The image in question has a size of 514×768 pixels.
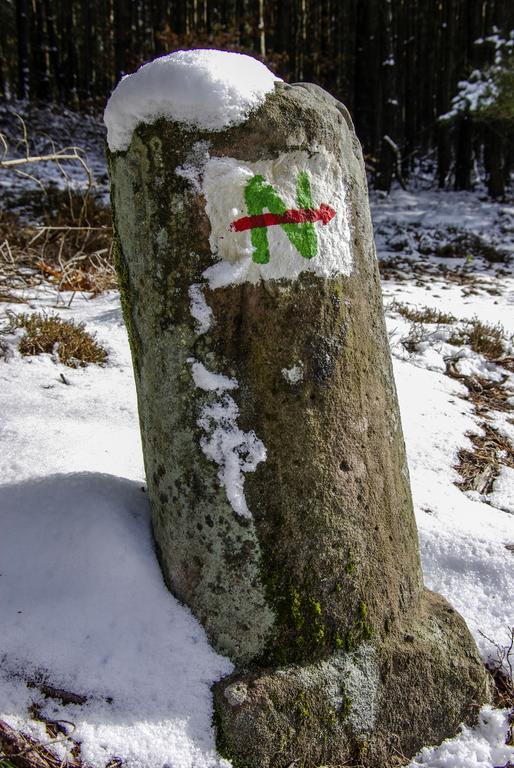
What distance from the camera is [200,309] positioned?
146 centimetres

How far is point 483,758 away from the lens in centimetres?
153

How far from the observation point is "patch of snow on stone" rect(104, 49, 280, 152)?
1396 millimetres

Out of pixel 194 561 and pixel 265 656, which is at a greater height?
pixel 194 561

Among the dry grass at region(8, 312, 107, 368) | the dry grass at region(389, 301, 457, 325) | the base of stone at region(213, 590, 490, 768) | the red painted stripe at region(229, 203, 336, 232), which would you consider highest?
the red painted stripe at region(229, 203, 336, 232)

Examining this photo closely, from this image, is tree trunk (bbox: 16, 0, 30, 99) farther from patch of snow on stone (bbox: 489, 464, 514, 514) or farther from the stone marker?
the stone marker

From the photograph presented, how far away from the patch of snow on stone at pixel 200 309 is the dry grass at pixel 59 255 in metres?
2.89

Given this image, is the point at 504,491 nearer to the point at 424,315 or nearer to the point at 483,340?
the point at 483,340

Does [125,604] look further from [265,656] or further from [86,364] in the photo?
[86,364]

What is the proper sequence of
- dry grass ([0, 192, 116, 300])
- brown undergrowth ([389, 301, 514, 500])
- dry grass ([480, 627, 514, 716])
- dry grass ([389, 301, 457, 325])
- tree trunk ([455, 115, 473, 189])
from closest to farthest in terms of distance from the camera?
dry grass ([480, 627, 514, 716])
brown undergrowth ([389, 301, 514, 500])
dry grass ([0, 192, 116, 300])
dry grass ([389, 301, 457, 325])
tree trunk ([455, 115, 473, 189])

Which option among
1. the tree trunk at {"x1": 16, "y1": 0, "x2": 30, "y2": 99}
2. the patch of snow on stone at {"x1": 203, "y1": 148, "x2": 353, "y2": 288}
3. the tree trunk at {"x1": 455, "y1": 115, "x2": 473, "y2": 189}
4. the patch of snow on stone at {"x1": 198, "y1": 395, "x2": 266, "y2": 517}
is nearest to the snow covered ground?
the patch of snow on stone at {"x1": 198, "y1": 395, "x2": 266, "y2": 517}

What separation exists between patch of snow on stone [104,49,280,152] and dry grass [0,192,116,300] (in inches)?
108

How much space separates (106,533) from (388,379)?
907mm

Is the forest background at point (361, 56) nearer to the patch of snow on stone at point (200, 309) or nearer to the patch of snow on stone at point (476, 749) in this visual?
the patch of snow on stone at point (200, 309)

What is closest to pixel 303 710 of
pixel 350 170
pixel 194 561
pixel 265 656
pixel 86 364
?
pixel 265 656
